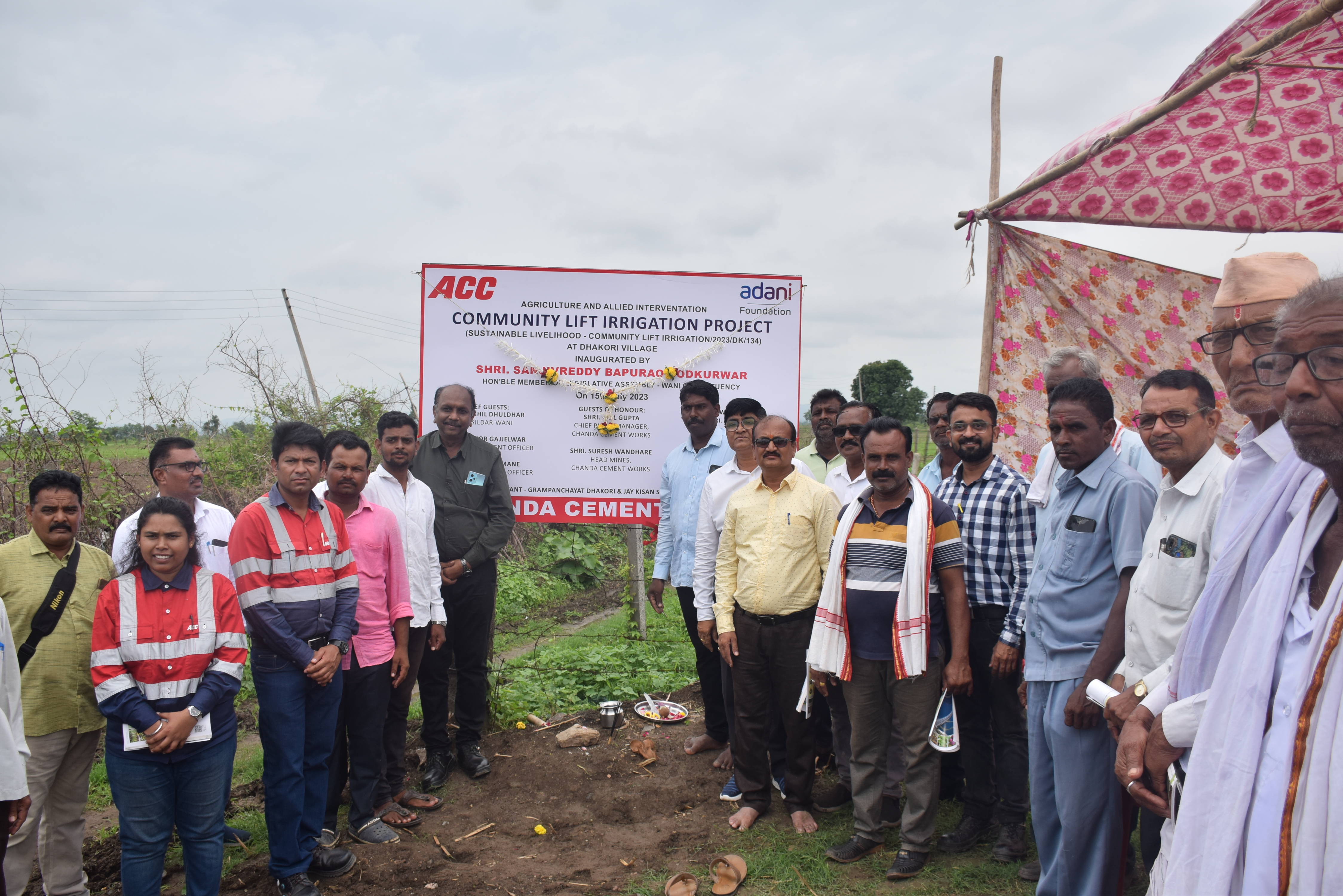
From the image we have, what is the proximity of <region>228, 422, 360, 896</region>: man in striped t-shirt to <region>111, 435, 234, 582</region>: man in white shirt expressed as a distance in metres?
0.61

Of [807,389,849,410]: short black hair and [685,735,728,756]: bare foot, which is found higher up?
[807,389,849,410]: short black hair

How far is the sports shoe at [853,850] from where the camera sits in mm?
3816

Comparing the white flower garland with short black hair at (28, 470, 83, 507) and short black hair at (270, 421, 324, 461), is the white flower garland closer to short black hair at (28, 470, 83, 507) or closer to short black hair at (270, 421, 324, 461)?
short black hair at (270, 421, 324, 461)

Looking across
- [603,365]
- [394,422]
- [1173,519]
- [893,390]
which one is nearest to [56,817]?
[394,422]

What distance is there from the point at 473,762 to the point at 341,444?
216 centimetres

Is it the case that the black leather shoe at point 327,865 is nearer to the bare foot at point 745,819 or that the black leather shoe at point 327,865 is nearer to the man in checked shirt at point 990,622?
the bare foot at point 745,819

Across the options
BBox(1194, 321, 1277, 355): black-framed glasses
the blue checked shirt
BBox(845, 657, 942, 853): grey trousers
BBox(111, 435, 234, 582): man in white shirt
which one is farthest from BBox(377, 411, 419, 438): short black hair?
BBox(1194, 321, 1277, 355): black-framed glasses

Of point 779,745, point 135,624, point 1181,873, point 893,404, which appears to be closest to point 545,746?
point 779,745

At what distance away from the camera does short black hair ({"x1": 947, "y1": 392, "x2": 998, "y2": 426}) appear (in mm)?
4020

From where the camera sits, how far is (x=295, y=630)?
359 centimetres

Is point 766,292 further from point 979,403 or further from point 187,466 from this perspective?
point 187,466

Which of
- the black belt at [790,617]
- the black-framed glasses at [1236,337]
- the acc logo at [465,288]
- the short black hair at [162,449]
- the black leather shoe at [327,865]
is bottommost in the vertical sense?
the black leather shoe at [327,865]

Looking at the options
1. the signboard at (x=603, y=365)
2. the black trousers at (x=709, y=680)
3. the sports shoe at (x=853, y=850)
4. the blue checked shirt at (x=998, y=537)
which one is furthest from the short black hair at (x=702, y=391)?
the sports shoe at (x=853, y=850)

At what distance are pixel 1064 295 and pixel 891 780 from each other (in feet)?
9.58
